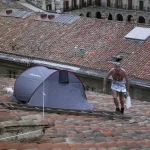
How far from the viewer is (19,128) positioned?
7.74 meters

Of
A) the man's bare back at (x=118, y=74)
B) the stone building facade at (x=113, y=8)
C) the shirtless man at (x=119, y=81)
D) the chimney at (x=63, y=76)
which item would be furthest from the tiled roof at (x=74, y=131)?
the stone building facade at (x=113, y=8)

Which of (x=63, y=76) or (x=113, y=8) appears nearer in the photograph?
(x=63, y=76)

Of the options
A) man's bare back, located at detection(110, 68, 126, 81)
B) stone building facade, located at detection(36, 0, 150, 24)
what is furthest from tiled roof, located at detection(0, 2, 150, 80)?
stone building facade, located at detection(36, 0, 150, 24)

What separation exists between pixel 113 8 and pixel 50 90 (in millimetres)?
62979

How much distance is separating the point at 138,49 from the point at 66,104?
48.1 feet

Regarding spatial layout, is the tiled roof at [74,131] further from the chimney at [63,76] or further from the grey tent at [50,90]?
the chimney at [63,76]

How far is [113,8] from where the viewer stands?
7500 cm

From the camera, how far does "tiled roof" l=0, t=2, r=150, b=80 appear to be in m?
26.4

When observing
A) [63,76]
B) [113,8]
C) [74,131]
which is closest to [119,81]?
[63,76]

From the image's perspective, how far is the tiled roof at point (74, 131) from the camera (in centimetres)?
783

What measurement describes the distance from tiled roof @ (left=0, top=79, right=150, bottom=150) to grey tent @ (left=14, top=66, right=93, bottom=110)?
0.64 m

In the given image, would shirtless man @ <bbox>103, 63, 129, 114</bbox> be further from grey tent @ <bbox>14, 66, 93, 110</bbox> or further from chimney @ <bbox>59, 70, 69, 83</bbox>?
chimney @ <bbox>59, 70, 69, 83</bbox>

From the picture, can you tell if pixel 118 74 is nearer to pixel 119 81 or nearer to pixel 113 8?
pixel 119 81

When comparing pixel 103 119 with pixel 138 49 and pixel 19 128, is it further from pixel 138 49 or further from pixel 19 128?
pixel 138 49
